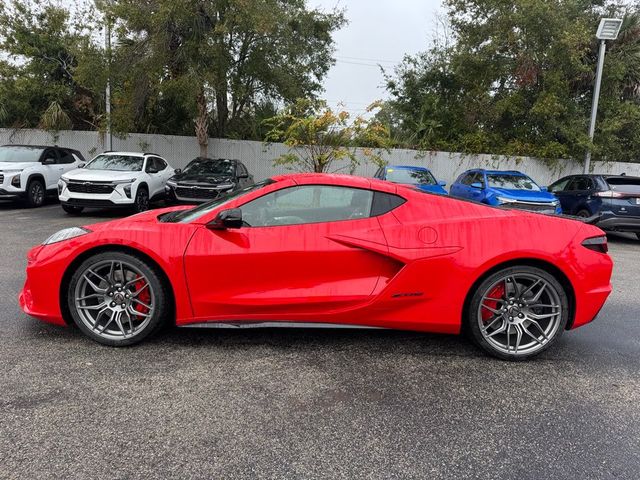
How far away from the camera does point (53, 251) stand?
12.4ft

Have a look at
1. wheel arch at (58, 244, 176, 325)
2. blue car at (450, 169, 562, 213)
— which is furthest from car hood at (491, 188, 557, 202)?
wheel arch at (58, 244, 176, 325)

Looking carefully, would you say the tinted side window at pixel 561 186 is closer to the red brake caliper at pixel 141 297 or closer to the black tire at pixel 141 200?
the black tire at pixel 141 200

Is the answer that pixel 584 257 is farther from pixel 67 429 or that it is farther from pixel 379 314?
pixel 67 429

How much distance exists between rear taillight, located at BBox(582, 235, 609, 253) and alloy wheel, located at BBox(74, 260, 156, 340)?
346 cm

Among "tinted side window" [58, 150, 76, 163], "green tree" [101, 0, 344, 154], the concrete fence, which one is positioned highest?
"green tree" [101, 0, 344, 154]

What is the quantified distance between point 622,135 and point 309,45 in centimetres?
1266

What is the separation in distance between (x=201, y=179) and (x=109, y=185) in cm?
218

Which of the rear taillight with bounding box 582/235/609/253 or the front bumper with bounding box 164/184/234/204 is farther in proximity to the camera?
the front bumper with bounding box 164/184/234/204

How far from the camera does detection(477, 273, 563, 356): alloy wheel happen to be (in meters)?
3.74

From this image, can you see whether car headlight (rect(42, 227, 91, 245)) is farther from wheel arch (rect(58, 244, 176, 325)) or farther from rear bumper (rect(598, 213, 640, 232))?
Answer: rear bumper (rect(598, 213, 640, 232))

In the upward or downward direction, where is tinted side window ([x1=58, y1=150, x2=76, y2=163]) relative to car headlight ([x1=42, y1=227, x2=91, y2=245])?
upward

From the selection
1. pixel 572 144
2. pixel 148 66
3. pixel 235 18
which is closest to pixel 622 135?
pixel 572 144

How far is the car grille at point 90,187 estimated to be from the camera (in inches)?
431

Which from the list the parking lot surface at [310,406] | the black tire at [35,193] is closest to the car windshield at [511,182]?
the parking lot surface at [310,406]
